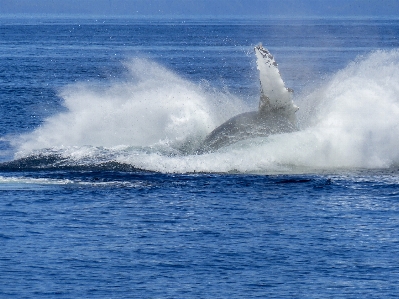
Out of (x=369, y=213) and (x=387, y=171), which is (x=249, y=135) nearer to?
(x=387, y=171)

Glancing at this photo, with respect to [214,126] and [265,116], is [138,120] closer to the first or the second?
[214,126]

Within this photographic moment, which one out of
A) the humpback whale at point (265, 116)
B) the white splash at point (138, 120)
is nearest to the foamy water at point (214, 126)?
the white splash at point (138, 120)

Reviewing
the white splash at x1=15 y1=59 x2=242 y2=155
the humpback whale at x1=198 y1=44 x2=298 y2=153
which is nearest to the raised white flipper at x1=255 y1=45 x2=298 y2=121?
the humpback whale at x1=198 y1=44 x2=298 y2=153

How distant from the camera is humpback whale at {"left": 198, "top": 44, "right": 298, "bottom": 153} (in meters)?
34.2

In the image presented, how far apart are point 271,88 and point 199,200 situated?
7301 mm

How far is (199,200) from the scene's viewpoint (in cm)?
2856

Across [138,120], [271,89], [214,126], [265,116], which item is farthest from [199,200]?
[138,120]

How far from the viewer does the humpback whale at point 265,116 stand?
34.2 metres

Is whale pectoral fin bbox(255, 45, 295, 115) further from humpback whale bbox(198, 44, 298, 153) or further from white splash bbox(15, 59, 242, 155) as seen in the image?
white splash bbox(15, 59, 242, 155)

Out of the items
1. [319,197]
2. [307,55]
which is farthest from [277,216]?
[307,55]

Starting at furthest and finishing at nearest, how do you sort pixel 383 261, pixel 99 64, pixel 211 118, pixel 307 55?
pixel 307 55
pixel 99 64
pixel 211 118
pixel 383 261

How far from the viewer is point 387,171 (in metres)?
32.9

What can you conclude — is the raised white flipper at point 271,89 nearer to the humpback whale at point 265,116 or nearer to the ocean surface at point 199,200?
the humpback whale at point 265,116

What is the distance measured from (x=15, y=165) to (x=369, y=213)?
13.1 metres
